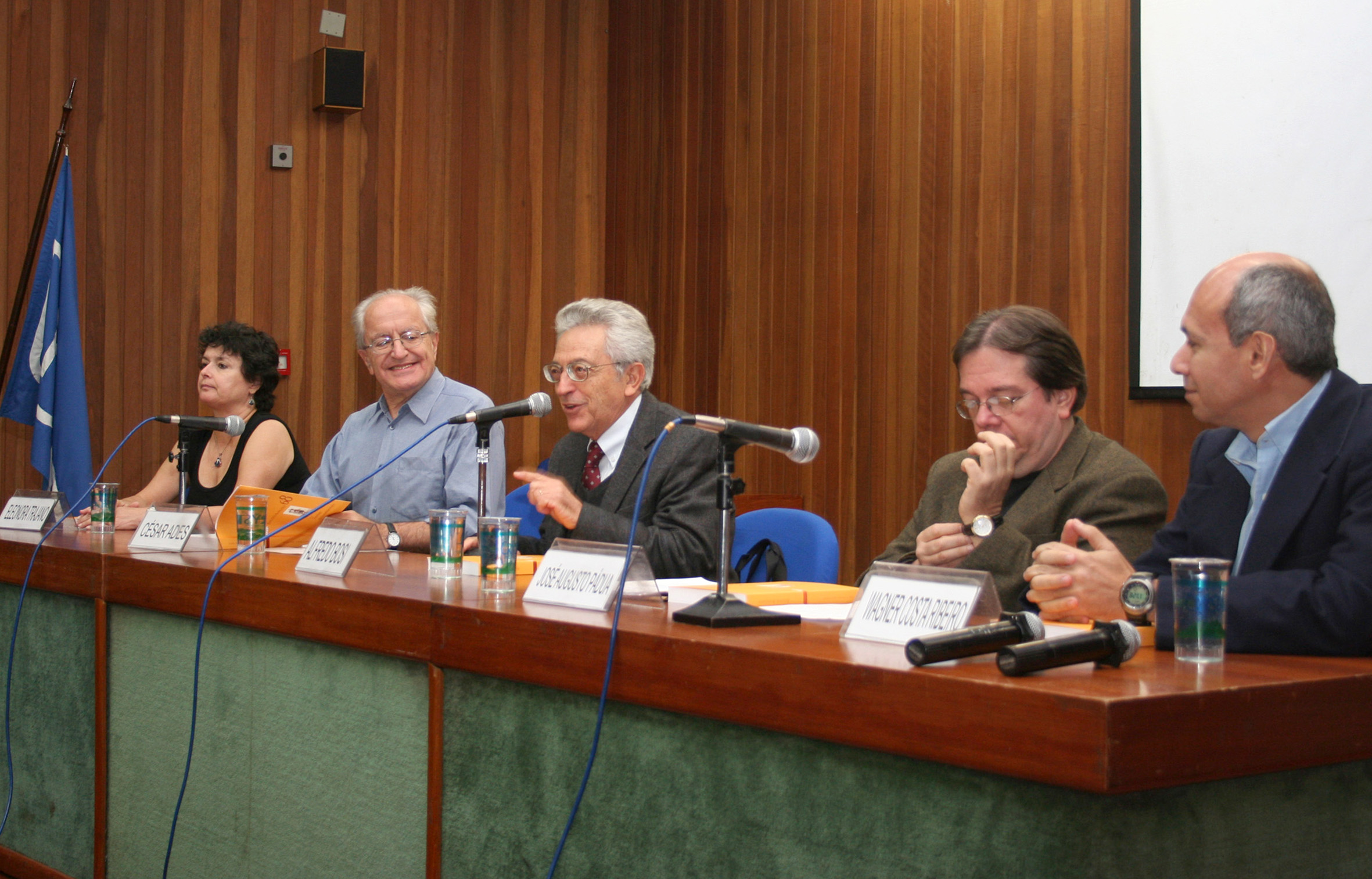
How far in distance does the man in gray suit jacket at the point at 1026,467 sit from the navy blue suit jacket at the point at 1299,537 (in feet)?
0.71

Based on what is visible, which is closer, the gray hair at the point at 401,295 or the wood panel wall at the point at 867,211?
the gray hair at the point at 401,295

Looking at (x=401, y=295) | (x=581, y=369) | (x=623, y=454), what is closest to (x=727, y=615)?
(x=623, y=454)

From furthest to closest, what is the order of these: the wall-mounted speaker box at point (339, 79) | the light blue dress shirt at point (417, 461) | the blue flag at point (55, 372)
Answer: the wall-mounted speaker box at point (339, 79), the blue flag at point (55, 372), the light blue dress shirt at point (417, 461)

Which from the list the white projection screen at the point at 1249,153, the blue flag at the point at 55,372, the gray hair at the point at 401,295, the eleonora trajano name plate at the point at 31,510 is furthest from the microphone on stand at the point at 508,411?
the blue flag at the point at 55,372

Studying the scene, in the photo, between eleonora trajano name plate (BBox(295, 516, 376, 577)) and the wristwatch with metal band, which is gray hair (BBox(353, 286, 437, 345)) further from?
the wristwatch with metal band

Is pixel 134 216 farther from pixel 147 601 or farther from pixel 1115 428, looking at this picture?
pixel 1115 428

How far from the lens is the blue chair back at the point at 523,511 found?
3150 mm

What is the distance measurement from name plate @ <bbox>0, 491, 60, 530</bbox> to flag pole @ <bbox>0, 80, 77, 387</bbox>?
58.8 inches

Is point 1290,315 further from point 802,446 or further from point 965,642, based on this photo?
point 965,642

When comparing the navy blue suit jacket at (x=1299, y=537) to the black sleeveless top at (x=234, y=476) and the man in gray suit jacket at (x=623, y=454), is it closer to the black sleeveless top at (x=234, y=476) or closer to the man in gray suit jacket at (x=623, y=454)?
the man in gray suit jacket at (x=623, y=454)

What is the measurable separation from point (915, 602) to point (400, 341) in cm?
219

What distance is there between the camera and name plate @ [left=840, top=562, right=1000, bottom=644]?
1288mm

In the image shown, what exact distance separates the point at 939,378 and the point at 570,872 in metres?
2.69

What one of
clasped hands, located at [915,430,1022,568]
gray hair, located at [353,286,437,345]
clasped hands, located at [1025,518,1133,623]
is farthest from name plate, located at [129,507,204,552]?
clasped hands, located at [1025,518,1133,623]
